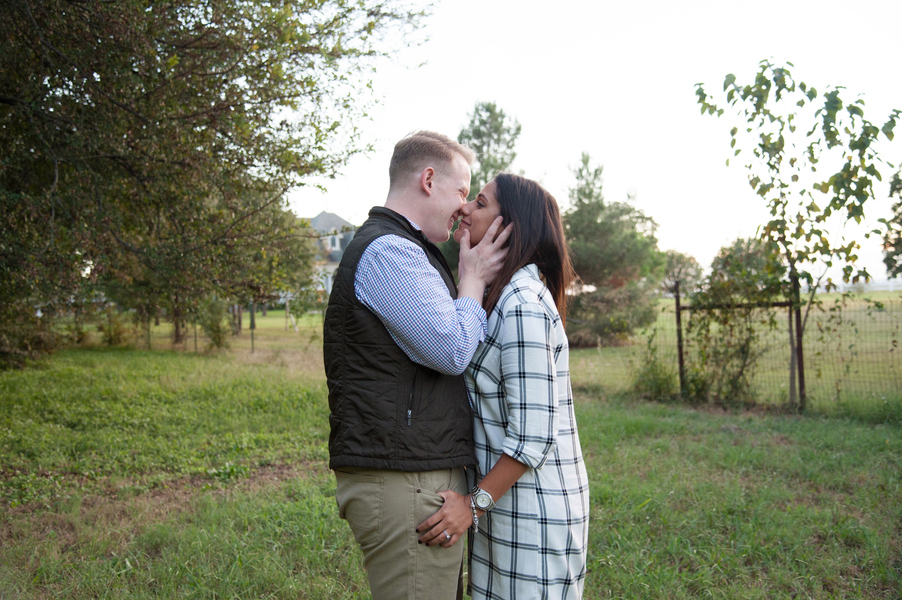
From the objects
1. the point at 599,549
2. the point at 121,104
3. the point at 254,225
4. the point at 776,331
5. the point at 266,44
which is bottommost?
the point at 599,549

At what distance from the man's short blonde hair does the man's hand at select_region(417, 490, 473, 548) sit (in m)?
1.04

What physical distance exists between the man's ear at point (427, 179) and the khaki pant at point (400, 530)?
0.91 meters

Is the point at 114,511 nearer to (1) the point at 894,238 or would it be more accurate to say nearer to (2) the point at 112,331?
(1) the point at 894,238

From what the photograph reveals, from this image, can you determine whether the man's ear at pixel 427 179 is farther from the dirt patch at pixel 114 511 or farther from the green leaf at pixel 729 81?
the green leaf at pixel 729 81

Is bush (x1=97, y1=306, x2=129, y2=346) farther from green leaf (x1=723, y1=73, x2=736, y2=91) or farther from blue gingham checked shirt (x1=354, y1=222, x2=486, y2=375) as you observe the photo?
blue gingham checked shirt (x1=354, y1=222, x2=486, y2=375)

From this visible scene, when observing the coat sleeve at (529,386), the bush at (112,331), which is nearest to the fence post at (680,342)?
the coat sleeve at (529,386)

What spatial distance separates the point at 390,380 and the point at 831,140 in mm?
6907

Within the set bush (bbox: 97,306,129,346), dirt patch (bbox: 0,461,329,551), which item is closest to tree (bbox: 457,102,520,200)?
bush (bbox: 97,306,129,346)

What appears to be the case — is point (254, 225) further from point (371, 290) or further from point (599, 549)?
point (371, 290)

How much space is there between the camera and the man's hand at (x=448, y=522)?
1710 mm

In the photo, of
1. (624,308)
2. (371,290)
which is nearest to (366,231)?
(371,290)

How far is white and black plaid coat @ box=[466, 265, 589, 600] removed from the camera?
5.74ft

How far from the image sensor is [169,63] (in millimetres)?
4633

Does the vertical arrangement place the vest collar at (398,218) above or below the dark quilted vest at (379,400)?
above
